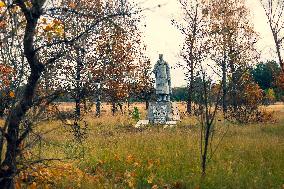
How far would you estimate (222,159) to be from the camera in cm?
884

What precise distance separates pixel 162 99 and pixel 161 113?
961mm

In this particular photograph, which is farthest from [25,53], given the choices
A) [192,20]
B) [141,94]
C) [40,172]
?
[141,94]

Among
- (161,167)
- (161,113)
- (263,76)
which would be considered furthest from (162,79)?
(263,76)

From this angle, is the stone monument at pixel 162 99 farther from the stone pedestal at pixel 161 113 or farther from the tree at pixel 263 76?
the tree at pixel 263 76

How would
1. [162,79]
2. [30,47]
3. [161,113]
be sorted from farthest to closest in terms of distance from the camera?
Answer: [162,79], [161,113], [30,47]

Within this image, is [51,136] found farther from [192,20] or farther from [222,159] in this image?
[192,20]

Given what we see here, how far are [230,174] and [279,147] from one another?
298 centimetres

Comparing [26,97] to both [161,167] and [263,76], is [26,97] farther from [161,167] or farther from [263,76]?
[263,76]

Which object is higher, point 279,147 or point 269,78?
point 269,78

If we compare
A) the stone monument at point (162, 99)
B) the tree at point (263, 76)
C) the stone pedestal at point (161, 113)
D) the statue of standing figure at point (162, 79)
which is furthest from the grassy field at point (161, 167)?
the tree at point (263, 76)

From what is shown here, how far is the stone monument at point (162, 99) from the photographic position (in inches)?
795

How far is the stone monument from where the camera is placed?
20.2 m

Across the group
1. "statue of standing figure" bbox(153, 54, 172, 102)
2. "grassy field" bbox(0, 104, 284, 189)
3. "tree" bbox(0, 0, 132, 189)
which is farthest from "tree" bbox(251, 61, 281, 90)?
"tree" bbox(0, 0, 132, 189)

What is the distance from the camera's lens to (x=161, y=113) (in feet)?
66.4
